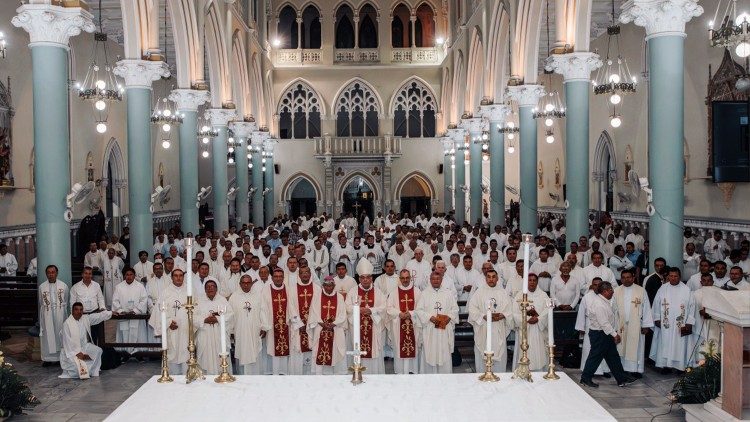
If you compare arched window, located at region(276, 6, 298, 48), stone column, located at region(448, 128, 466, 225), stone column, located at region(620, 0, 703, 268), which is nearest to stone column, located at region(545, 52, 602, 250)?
stone column, located at region(620, 0, 703, 268)

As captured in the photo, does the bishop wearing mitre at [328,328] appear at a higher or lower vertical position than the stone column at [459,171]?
lower

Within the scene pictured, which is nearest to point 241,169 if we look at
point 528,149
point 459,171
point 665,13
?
point 459,171

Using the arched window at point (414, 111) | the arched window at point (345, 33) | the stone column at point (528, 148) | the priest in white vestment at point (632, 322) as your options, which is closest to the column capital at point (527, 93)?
the stone column at point (528, 148)

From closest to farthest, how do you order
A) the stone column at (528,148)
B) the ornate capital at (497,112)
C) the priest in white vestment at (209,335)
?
the priest in white vestment at (209,335), the stone column at (528,148), the ornate capital at (497,112)

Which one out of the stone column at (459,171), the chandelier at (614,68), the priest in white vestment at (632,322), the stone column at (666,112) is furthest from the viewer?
the stone column at (459,171)

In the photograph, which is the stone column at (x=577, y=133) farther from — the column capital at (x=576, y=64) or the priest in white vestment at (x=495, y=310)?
the priest in white vestment at (x=495, y=310)

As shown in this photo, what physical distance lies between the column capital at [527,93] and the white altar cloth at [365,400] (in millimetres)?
14558

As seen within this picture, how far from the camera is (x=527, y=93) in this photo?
20.1 m

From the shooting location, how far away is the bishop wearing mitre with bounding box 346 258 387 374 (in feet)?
33.5

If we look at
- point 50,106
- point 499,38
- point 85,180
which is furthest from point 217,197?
point 50,106

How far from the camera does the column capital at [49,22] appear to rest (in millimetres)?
11117

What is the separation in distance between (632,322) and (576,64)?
271 inches

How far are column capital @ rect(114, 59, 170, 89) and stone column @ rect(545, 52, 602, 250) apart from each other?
8.46 m

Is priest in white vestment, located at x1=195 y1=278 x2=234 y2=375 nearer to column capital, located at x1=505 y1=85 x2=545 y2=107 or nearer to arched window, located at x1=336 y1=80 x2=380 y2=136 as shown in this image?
column capital, located at x1=505 y1=85 x2=545 y2=107
